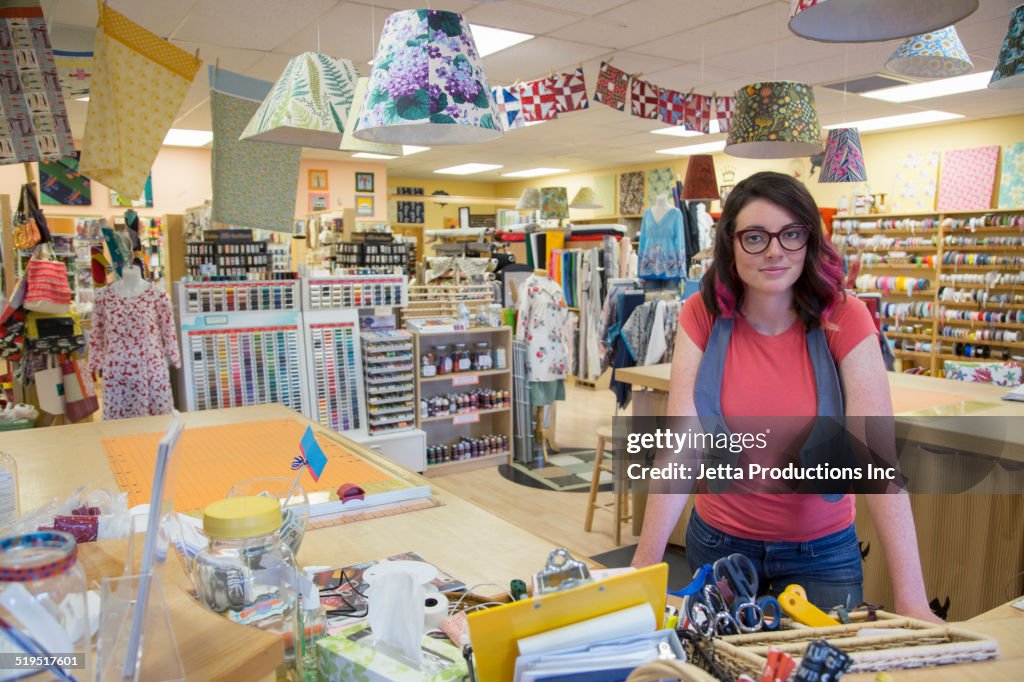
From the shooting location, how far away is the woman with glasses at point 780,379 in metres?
1.53

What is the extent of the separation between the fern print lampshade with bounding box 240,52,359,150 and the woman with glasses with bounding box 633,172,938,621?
1.22 m

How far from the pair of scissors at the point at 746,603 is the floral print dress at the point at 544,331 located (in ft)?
15.6

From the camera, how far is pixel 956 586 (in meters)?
2.65

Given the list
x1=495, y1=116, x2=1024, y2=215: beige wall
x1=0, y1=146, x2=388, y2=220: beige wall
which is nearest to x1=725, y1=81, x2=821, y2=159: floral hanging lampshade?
x1=495, y1=116, x2=1024, y2=215: beige wall

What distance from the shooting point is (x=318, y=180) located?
11188mm

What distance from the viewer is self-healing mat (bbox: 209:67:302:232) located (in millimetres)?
2871

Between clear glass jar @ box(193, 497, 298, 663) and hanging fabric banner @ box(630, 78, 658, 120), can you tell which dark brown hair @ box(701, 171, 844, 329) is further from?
hanging fabric banner @ box(630, 78, 658, 120)

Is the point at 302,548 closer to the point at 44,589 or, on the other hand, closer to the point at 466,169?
the point at 44,589

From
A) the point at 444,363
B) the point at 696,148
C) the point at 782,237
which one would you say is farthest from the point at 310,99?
the point at 696,148

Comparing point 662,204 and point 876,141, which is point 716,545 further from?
point 876,141

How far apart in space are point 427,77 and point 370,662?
1227 millimetres

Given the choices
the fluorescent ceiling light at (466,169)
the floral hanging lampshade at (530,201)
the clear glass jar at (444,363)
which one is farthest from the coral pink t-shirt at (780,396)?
the fluorescent ceiling light at (466,169)

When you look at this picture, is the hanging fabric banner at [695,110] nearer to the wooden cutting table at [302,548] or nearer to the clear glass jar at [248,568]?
the wooden cutting table at [302,548]

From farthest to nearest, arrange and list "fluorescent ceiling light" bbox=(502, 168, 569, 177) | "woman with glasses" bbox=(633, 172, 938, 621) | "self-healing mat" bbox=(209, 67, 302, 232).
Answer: "fluorescent ceiling light" bbox=(502, 168, 569, 177)
"self-healing mat" bbox=(209, 67, 302, 232)
"woman with glasses" bbox=(633, 172, 938, 621)
